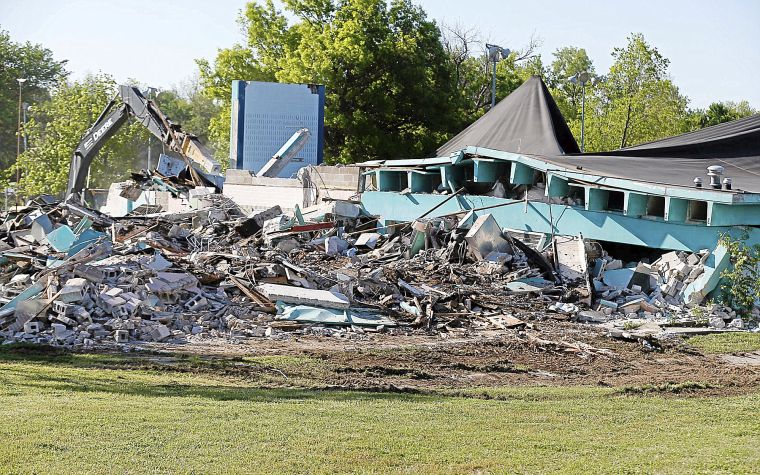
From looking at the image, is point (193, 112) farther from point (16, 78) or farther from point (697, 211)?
point (697, 211)

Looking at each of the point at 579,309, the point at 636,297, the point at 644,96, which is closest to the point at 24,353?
the point at 579,309

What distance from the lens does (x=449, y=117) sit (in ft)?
164

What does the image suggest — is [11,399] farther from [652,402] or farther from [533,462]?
[652,402]

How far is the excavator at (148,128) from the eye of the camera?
32.1 m

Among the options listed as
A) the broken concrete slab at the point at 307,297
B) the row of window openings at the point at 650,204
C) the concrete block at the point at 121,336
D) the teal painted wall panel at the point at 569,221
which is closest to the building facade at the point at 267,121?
the teal painted wall panel at the point at 569,221

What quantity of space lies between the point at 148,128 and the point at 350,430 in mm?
27472

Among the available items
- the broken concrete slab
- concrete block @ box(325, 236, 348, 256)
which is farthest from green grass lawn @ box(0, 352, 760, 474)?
concrete block @ box(325, 236, 348, 256)

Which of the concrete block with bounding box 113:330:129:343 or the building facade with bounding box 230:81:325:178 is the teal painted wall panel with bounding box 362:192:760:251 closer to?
the concrete block with bounding box 113:330:129:343

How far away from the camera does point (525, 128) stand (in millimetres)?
29109

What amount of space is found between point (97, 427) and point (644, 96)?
38.6 metres

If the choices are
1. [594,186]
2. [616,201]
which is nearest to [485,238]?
[594,186]

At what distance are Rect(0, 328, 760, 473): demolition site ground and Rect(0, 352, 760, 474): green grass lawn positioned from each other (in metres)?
0.02

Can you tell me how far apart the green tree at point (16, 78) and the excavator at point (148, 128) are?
45373 mm

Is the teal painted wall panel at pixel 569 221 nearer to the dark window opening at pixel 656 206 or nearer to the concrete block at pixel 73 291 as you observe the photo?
the dark window opening at pixel 656 206
